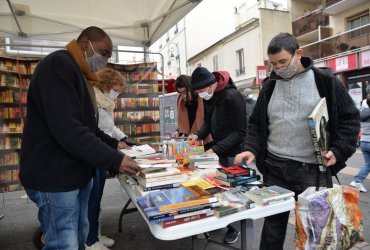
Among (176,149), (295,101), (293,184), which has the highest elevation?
(295,101)

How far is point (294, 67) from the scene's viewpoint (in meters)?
1.67

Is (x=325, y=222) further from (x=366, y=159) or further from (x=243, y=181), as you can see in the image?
(x=366, y=159)

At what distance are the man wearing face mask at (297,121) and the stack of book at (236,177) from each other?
0.13 metres

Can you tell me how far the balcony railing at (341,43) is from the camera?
35.9 ft

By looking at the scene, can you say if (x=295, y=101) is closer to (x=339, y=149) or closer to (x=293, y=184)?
(x=339, y=149)

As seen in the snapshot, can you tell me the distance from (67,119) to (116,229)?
222 cm

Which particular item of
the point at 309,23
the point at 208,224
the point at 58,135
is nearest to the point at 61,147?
the point at 58,135

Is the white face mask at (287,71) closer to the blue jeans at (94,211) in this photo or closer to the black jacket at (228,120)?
the black jacket at (228,120)

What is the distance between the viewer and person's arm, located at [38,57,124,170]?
130cm

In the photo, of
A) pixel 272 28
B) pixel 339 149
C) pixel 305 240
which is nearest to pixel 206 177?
pixel 305 240

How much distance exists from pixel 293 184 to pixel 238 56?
15291 mm

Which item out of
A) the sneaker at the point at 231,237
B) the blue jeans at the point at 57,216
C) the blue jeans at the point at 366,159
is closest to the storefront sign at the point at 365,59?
the blue jeans at the point at 366,159

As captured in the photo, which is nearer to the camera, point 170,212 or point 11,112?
point 170,212

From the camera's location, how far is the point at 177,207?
1.22 metres
